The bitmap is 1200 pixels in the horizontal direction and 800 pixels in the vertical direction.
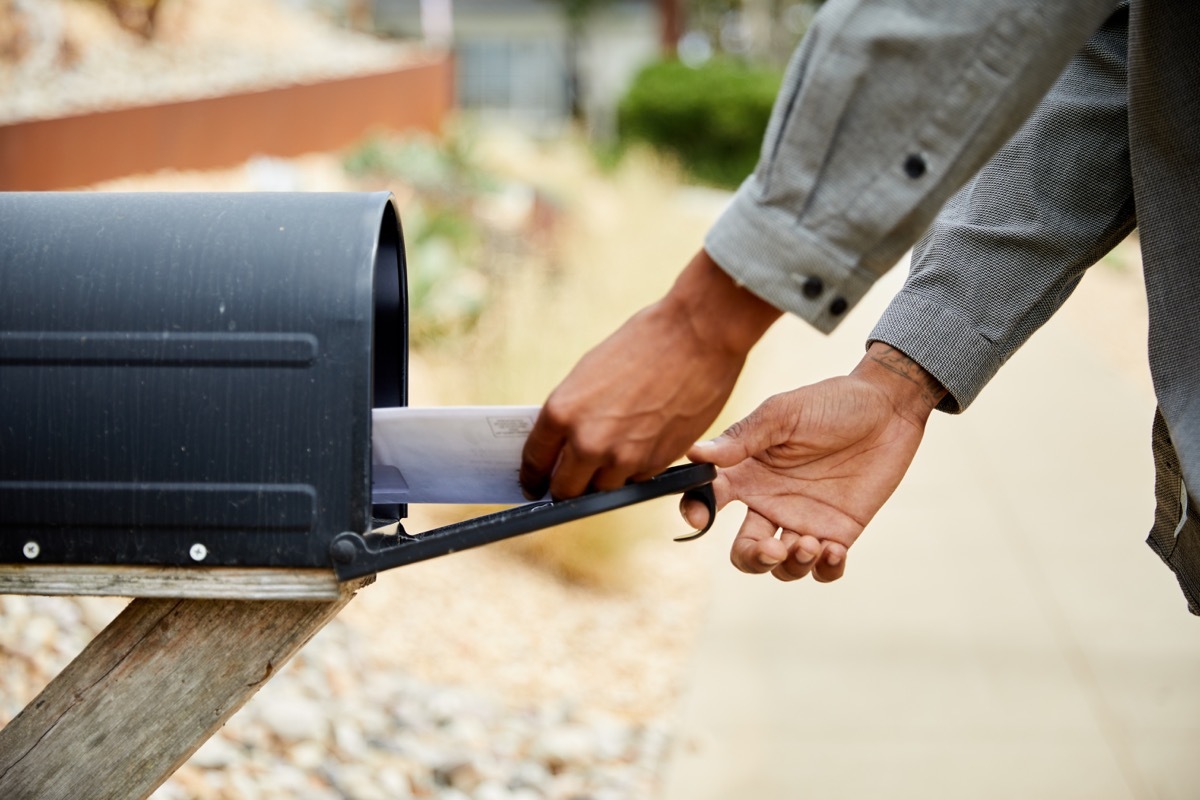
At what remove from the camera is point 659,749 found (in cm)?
348

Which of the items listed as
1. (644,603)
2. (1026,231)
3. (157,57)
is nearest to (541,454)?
(1026,231)

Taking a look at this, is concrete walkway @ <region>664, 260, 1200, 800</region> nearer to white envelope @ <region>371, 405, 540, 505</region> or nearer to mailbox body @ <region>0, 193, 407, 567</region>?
white envelope @ <region>371, 405, 540, 505</region>

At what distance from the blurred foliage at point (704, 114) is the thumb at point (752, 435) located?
58.1ft

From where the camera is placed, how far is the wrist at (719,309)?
3.81 ft

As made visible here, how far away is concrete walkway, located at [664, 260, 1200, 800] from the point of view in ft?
11.2

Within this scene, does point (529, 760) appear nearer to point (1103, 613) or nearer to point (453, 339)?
point (1103, 613)

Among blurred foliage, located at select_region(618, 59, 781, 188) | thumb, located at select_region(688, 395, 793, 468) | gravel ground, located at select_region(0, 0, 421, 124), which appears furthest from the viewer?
blurred foliage, located at select_region(618, 59, 781, 188)

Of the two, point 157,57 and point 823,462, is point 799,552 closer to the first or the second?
point 823,462

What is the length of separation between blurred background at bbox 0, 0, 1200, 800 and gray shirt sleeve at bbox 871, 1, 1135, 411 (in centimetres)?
197

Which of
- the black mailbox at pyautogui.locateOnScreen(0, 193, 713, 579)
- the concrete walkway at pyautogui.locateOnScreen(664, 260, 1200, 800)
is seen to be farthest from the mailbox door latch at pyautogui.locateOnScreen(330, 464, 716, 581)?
the concrete walkway at pyautogui.locateOnScreen(664, 260, 1200, 800)

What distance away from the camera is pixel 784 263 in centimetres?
113

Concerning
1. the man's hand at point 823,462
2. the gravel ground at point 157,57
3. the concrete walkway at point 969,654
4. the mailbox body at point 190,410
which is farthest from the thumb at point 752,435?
the gravel ground at point 157,57

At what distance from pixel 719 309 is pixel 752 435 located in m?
0.36

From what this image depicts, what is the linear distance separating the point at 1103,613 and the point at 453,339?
Result: 3463mm
